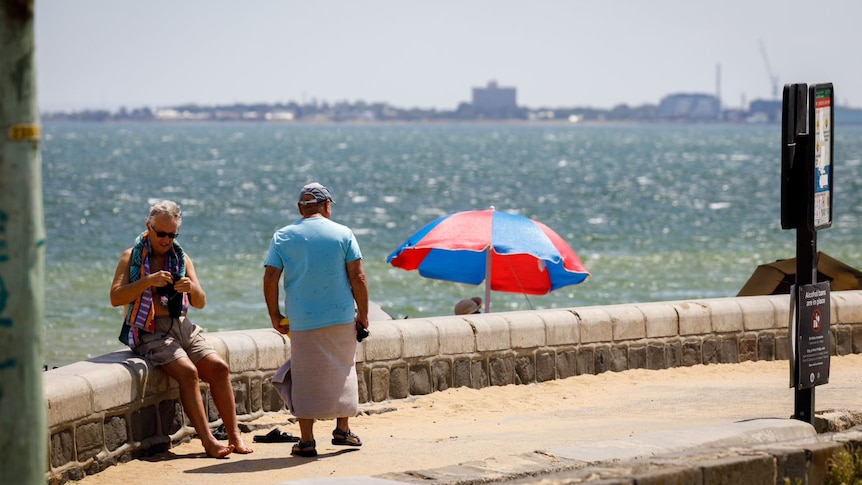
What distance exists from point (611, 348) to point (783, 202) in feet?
10.0

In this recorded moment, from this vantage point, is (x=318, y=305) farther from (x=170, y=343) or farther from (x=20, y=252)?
(x=20, y=252)

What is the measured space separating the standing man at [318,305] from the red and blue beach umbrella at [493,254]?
3410 millimetres

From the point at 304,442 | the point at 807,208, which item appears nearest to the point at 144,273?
the point at 304,442

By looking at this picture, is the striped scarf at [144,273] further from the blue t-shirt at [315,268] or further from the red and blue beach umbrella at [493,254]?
the red and blue beach umbrella at [493,254]

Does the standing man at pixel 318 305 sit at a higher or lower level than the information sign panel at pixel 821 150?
lower

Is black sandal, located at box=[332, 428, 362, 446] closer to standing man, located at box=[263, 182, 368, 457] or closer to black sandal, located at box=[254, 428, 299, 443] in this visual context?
standing man, located at box=[263, 182, 368, 457]

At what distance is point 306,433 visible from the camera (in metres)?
7.81

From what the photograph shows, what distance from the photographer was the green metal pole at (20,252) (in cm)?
402

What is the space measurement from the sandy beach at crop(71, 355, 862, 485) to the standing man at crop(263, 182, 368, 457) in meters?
0.33

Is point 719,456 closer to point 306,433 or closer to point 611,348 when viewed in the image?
point 306,433

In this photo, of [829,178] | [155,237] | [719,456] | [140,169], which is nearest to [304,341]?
[155,237]

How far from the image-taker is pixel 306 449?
7797 millimetres

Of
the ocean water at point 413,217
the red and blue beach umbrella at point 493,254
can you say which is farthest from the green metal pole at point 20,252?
the ocean water at point 413,217

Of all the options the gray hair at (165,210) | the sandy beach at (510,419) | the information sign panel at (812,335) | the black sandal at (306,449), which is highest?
the gray hair at (165,210)
